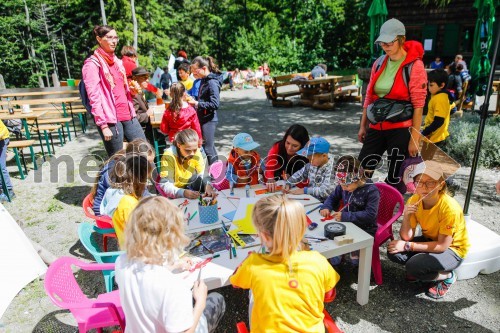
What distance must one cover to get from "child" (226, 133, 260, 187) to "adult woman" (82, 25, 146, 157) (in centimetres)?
135

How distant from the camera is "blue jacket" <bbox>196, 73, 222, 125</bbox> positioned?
191 inches

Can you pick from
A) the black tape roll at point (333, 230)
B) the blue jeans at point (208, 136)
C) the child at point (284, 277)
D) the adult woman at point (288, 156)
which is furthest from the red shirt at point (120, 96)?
the child at point (284, 277)

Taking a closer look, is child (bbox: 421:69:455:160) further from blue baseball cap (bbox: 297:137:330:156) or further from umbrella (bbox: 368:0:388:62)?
umbrella (bbox: 368:0:388:62)

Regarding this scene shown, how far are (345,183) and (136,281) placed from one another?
5.85ft

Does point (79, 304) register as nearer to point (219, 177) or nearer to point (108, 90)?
point (219, 177)

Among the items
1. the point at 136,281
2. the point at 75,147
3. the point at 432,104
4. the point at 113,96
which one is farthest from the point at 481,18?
the point at 75,147

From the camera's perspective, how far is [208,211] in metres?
2.62

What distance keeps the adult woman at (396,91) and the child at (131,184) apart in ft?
6.69

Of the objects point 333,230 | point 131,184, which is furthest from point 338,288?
point 131,184

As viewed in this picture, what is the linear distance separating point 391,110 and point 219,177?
178 centimetres

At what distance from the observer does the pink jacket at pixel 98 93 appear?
3.76 meters

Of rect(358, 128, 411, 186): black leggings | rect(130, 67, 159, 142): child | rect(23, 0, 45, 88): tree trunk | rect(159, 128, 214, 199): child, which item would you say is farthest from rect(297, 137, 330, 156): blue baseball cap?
rect(23, 0, 45, 88): tree trunk

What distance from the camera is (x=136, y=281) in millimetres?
1631

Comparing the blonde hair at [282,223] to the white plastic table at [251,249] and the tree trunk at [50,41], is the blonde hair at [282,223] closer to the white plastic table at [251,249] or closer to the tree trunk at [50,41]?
the white plastic table at [251,249]
